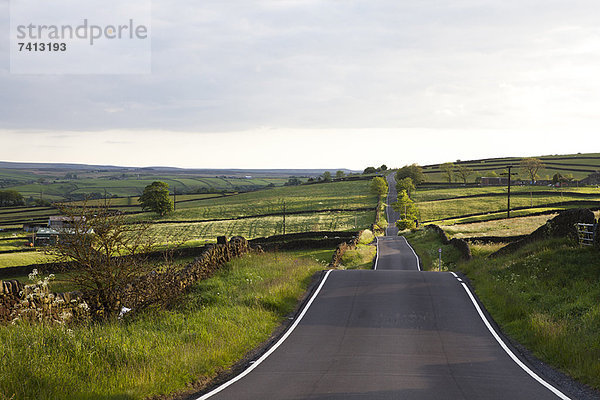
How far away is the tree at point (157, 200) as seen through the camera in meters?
107

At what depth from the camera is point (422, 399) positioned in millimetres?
8391

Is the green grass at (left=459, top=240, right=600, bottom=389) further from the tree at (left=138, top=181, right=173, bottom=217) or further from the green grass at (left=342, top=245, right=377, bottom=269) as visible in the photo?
the tree at (left=138, top=181, right=173, bottom=217)

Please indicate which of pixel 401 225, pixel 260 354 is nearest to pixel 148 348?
pixel 260 354

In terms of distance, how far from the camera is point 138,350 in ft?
32.7

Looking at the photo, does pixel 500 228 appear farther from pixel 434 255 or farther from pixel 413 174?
pixel 413 174

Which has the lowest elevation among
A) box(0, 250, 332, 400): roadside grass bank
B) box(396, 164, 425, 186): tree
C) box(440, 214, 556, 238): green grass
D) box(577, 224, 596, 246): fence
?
box(440, 214, 556, 238): green grass

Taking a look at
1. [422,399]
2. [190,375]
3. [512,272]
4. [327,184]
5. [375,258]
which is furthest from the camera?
[327,184]

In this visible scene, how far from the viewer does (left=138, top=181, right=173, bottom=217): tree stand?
107m

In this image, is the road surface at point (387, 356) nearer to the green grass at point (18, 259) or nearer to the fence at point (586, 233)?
the fence at point (586, 233)

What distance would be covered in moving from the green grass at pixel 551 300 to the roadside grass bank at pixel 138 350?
23.4 feet

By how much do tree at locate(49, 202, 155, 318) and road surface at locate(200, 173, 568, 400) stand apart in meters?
4.38

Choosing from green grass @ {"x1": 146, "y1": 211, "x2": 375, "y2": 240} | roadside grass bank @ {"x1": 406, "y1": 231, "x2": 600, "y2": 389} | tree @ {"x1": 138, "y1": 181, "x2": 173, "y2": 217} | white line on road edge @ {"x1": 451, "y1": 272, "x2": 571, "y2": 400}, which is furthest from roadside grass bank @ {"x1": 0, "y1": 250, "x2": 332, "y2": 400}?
tree @ {"x1": 138, "y1": 181, "x2": 173, "y2": 217}

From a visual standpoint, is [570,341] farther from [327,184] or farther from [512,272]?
[327,184]

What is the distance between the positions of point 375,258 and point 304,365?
37000 mm
